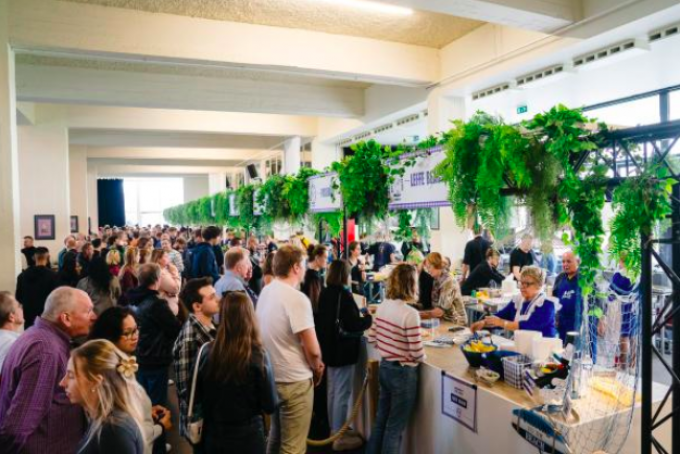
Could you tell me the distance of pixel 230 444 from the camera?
2.34m

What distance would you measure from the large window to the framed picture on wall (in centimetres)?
1912

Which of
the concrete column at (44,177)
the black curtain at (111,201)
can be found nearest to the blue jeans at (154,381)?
the concrete column at (44,177)

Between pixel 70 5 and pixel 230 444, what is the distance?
508 cm

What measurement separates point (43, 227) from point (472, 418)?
9.89 m

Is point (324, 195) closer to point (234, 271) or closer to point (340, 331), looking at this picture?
point (234, 271)

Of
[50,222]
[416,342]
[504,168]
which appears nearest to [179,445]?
[416,342]

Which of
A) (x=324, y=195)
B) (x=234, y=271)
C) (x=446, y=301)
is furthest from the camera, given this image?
(x=324, y=195)

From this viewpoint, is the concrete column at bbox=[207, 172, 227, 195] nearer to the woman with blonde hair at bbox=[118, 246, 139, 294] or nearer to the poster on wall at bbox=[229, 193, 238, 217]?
the poster on wall at bbox=[229, 193, 238, 217]

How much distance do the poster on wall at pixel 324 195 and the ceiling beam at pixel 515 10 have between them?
2.07 m

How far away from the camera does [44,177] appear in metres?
9.96

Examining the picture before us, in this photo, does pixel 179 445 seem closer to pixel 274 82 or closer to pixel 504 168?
pixel 504 168

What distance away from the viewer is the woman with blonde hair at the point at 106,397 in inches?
64.2

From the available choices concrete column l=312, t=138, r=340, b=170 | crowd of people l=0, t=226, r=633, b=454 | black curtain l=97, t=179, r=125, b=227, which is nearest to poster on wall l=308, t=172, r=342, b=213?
crowd of people l=0, t=226, r=633, b=454

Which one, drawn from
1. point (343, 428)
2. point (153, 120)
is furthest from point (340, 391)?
point (153, 120)
